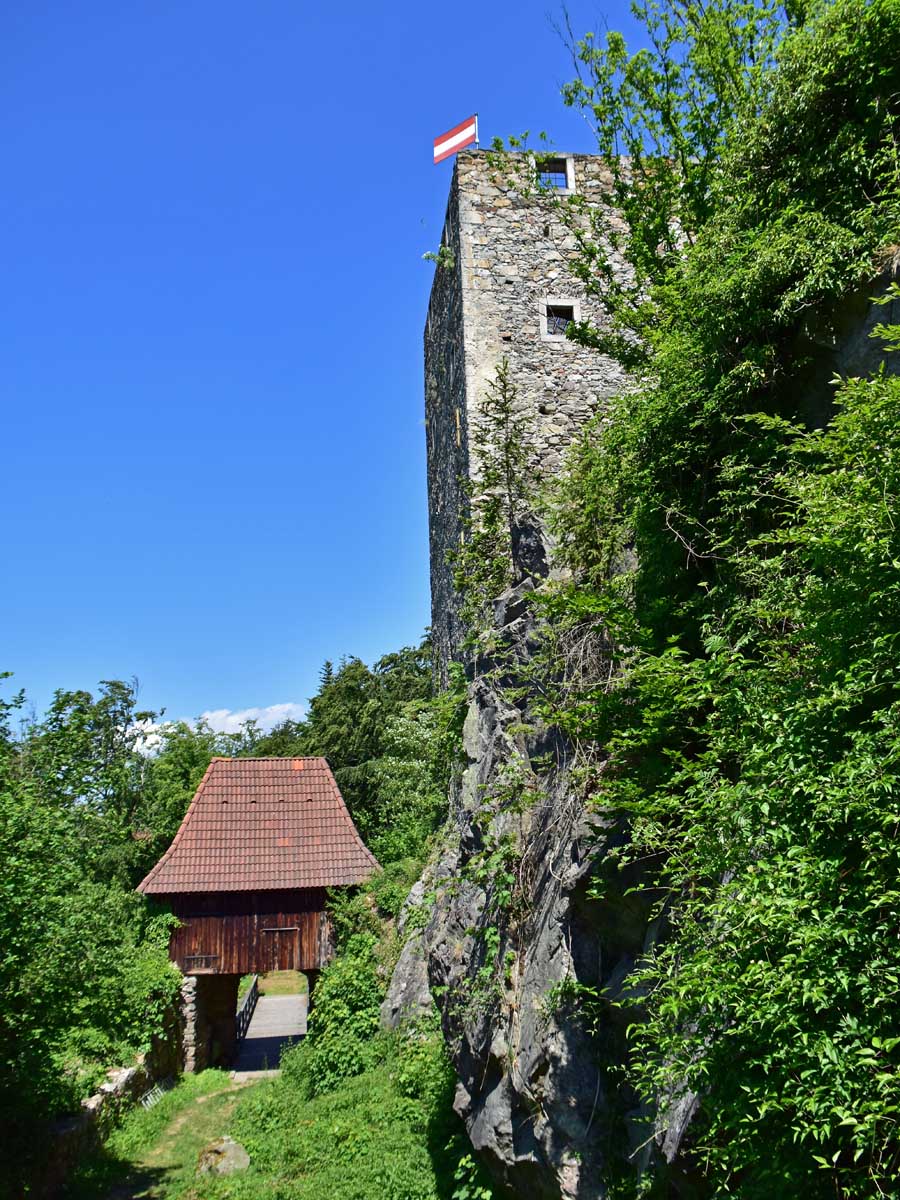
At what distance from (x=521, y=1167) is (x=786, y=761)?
378 centimetres

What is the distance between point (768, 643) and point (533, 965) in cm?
290

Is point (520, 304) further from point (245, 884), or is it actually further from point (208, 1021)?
point (208, 1021)

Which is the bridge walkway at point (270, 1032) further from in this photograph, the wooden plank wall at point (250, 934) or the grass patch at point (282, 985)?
the wooden plank wall at point (250, 934)

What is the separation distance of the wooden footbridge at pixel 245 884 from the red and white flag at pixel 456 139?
1304cm

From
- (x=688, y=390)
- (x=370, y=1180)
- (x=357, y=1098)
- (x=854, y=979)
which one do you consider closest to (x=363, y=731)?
(x=357, y=1098)

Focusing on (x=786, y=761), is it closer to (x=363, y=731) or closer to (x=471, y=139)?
(x=471, y=139)

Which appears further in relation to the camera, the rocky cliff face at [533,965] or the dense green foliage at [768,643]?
the rocky cliff face at [533,965]

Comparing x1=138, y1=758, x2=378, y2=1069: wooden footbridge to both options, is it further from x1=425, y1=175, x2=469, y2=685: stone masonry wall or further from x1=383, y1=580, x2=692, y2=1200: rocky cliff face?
x1=383, y1=580, x2=692, y2=1200: rocky cliff face

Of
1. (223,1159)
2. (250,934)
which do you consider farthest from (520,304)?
(250,934)

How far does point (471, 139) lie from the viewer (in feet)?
34.9

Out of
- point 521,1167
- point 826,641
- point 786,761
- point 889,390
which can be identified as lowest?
point 521,1167

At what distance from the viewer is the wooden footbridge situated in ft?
52.5

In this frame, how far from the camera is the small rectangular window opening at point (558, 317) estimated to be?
1057 cm

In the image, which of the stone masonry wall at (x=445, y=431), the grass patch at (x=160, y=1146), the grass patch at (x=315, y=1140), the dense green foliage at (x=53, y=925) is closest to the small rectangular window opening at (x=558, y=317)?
the stone masonry wall at (x=445, y=431)
